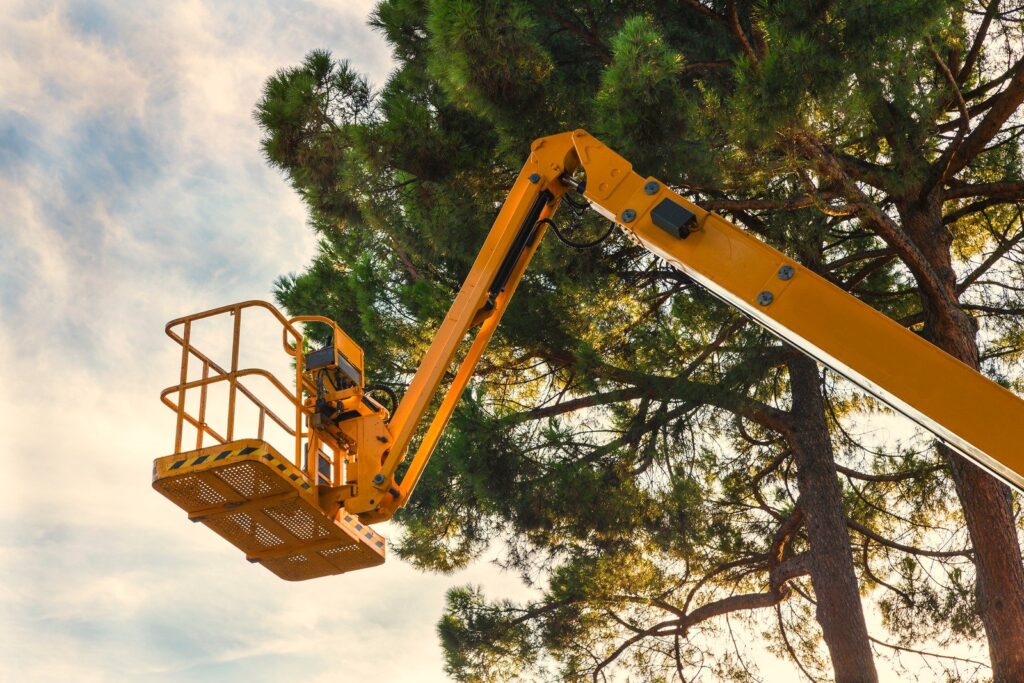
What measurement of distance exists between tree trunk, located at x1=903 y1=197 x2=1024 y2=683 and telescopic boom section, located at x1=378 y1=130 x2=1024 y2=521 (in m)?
4.44

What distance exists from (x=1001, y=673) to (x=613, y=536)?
3824 millimetres

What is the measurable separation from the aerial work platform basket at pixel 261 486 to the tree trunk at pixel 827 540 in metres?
6.67

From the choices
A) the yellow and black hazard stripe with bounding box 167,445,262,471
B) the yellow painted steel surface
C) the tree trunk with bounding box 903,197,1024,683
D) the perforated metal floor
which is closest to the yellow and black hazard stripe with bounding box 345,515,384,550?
the perforated metal floor

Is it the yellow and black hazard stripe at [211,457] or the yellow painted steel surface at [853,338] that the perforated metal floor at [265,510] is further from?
the yellow painted steel surface at [853,338]

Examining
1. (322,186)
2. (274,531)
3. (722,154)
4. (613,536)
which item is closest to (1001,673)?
(613,536)

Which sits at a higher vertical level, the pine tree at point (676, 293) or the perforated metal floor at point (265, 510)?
the pine tree at point (676, 293)

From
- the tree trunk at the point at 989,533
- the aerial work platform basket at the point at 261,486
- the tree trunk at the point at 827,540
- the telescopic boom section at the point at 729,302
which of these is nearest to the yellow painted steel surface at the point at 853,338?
the telescopic boom section at the point at 729,302

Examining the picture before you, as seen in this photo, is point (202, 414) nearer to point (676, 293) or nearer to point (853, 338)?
point (853, 338)

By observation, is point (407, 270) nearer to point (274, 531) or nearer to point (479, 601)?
point (479, 601)

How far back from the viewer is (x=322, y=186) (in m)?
10.5

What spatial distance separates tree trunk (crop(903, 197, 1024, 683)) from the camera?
9164 mm

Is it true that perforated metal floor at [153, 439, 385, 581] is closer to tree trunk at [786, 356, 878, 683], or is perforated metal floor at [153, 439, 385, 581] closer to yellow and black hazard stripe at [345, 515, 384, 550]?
yellow and black hazard stripe at [345, 515, 384, 550]

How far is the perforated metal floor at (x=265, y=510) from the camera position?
5363 mm

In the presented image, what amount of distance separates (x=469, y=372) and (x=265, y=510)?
1691mm
